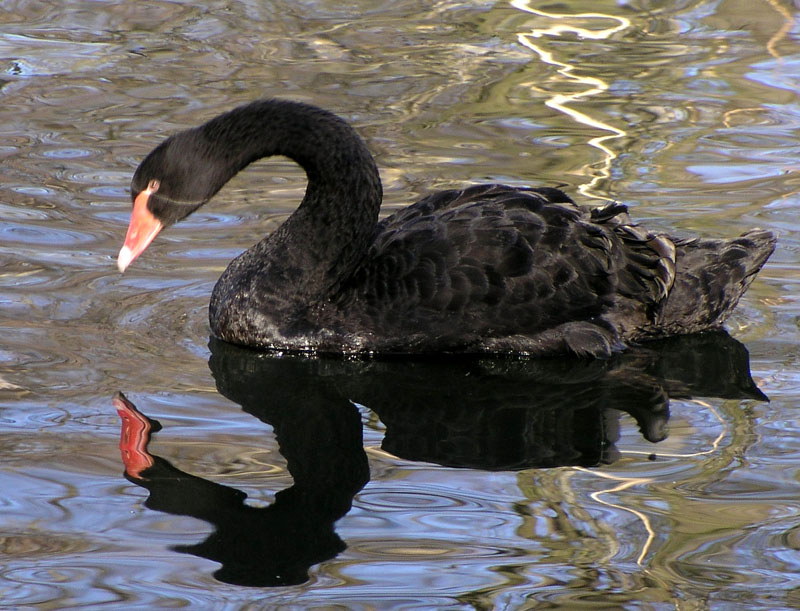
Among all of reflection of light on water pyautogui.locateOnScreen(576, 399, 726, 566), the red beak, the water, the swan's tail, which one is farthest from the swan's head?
the swan's tail

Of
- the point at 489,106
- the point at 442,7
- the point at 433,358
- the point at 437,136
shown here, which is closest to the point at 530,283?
the point at 433,358

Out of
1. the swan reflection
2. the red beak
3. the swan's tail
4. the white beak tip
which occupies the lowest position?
the swan reflection

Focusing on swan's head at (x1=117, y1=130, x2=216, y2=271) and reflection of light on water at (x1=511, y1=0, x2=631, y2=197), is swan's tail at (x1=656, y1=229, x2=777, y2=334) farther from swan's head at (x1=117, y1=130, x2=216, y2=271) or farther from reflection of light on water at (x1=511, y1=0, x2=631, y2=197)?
swan's head at (x1=117, y1=130, x2=216, y2=271)

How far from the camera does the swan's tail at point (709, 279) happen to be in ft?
21.8

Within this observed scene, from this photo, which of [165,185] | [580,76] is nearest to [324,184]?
[165,185]

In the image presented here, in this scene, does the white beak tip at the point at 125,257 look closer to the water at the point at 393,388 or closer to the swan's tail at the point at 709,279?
the water at the point at 393,388

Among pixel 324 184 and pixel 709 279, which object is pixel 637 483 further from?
pixel 324 184

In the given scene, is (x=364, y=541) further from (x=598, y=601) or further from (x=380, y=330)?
(x=380, y=330)

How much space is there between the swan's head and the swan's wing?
90 cm

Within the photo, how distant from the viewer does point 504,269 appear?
20.8ft

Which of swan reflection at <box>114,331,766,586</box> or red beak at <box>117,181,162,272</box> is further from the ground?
red beak at <box>117,181,162,272</box>

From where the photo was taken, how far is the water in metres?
4.31

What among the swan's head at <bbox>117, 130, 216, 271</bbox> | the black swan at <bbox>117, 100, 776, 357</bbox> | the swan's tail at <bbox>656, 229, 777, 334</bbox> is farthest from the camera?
the swan's tail at <bbox>656, 229, 777, 334</bbox>

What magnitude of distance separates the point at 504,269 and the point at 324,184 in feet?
3.07
